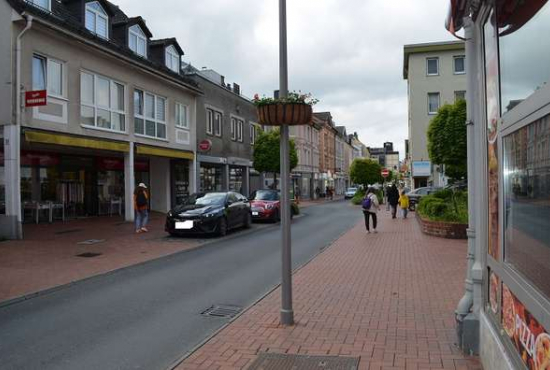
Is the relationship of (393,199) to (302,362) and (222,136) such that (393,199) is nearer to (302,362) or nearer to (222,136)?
(222,136)

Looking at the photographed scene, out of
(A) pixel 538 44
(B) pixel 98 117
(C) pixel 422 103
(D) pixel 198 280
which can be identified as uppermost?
(C) pixel 422 103

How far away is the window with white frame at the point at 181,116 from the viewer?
25.1 m

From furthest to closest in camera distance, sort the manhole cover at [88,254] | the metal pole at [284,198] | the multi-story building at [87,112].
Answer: the multi-story building at [87,112]
the manhole cover at [88,254]
the metal pole at [284,198]

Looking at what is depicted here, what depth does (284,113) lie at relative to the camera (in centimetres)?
592

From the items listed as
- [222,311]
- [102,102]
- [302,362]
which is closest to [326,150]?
[102,102]

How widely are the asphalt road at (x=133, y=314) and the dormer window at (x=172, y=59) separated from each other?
15.8 meters

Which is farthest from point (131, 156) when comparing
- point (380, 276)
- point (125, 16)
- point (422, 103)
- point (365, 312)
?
point (422, 103)

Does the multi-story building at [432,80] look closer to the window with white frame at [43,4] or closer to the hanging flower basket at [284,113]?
the window with white frame at [43,4]

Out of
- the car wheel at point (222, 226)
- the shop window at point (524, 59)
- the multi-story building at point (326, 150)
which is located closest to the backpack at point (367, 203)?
the car wheel at point (222, 226)

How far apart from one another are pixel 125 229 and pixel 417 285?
1196 cm

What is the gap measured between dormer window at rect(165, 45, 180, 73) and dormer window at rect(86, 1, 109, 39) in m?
5.13

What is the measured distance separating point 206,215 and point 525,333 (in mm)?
13200

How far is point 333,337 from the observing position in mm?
5441

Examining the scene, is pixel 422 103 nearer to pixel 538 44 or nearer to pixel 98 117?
pixel 98 117
